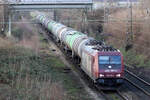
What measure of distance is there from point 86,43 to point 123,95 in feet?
18.7

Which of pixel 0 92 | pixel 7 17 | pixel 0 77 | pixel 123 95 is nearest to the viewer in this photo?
pixel 0 92

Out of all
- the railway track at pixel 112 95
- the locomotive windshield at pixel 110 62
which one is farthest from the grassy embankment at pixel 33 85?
the locomotive windshield at pixel 110 62

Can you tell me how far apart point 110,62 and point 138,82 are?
4223 mm

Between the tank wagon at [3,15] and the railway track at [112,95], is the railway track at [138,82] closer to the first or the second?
the railway track at [112,95]

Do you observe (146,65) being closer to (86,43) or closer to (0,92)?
(86,43)

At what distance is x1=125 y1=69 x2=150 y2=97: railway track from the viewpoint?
19375 mm

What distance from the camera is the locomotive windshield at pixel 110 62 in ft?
59.8

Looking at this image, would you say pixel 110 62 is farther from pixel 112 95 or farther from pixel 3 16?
pixel 3 16

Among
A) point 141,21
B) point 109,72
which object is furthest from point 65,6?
point 109,72

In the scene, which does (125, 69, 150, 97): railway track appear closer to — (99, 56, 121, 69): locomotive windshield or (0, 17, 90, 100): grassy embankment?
(99, 56, 121, 69): locomotive windshield

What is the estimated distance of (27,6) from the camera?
42.3 meters

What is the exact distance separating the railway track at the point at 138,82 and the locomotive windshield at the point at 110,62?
2.42 metres

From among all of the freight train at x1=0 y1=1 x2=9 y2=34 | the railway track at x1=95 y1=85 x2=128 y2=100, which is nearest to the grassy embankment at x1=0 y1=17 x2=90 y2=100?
the railway track at x1=95 y1=85 x2=128 y2=100

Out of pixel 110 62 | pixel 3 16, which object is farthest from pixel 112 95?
pixel 3 16
